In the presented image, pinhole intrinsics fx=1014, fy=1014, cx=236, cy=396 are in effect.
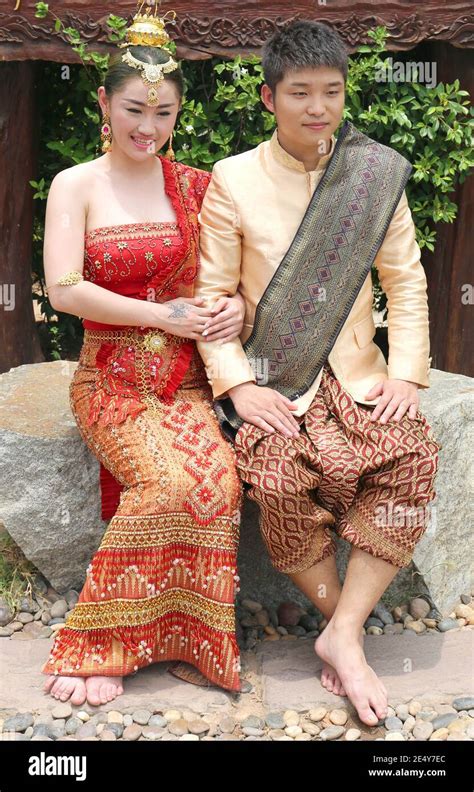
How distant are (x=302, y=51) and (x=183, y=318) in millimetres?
908

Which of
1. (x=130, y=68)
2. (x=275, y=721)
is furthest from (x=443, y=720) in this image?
(x=130, y=68)

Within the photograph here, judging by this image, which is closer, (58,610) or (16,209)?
(58,610)

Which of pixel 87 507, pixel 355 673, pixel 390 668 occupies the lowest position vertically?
pixel 390 668

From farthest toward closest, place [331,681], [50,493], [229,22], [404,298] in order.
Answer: [229,22]
[50,493]
[404,298]
[331,681]

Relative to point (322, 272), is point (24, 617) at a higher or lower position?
lower

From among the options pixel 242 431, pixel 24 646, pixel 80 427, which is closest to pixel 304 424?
pixel 242 431

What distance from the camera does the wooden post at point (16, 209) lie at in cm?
487

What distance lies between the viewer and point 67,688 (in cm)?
312

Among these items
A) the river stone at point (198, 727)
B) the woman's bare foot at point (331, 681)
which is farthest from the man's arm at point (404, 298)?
the river stone at point (198, 727)

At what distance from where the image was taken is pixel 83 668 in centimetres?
314

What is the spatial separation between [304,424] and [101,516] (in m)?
0.86

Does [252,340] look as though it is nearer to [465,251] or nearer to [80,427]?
[80,427]

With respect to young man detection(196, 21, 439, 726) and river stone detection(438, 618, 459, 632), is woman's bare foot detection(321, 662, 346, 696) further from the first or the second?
Answer: river stone detection(438, 618, 459, 632)

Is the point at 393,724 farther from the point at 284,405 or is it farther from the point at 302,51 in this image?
the point at 302,51
